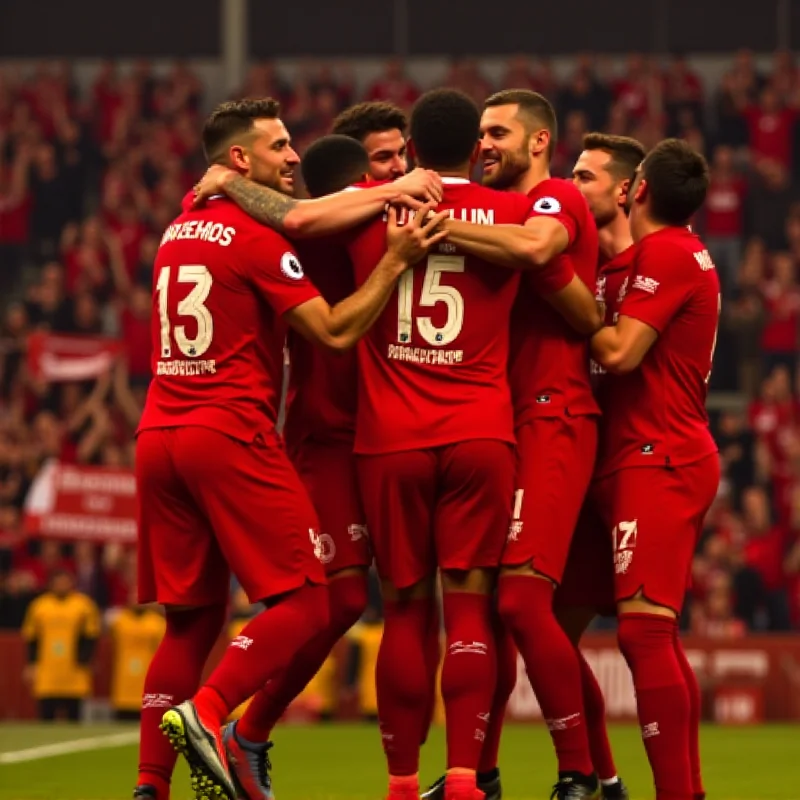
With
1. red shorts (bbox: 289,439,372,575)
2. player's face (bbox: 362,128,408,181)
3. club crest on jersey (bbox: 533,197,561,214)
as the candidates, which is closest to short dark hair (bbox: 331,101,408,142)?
player's face (bbox: 362,128,408,181)

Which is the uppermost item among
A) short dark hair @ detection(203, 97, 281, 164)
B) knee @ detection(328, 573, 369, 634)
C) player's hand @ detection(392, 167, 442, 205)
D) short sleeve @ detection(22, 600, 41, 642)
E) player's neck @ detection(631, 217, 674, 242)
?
short dark hair @ detection(203, 97, 281, 164)

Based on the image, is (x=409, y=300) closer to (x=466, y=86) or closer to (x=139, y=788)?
(x=139, y=788)

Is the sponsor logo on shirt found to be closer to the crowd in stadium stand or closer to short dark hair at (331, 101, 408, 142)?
short dark hair at (331, 101, 408, 142)

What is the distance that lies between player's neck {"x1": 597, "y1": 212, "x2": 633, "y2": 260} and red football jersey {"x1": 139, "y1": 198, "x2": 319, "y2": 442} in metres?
1.62

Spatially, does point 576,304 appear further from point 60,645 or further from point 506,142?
point 60,645

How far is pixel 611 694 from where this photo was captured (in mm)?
18922

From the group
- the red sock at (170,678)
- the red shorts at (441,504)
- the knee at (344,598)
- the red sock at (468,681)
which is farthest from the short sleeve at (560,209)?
the red sock at (170,678)

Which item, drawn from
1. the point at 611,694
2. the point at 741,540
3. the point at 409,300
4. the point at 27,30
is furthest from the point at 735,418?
the point at 409,300

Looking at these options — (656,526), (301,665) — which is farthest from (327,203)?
(301,665)

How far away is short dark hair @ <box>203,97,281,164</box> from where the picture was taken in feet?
26.0

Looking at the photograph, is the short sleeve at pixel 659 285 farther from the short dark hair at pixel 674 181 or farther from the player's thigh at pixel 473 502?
the player's thigh at pixel 473 502

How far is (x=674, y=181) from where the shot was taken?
8.19 metres

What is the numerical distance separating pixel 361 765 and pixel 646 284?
711cm

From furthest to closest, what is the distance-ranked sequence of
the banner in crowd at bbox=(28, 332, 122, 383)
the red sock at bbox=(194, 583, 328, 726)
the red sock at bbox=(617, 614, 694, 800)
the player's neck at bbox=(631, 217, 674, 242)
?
the banner in crowd at bbox=(28, 332, 122, 383) → the player's neck at bbox=(631, 217, 674, 242) → the red sock at bbox=(617, 614, 694, 800) → the red sock at bbox=(194, 583, 328, 726)
